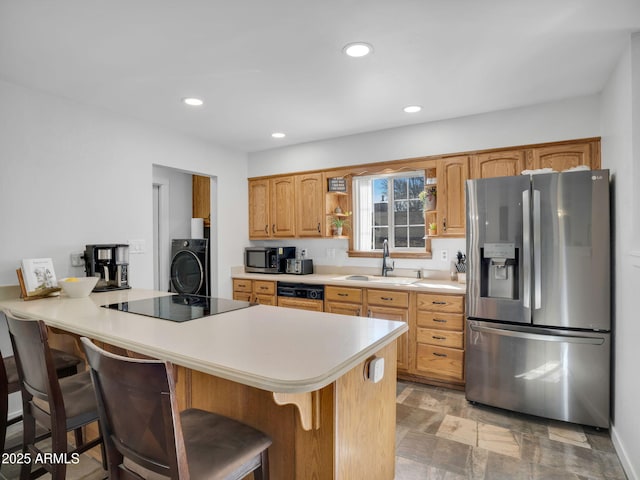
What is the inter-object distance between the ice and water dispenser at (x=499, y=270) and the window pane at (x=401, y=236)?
49.5 inches

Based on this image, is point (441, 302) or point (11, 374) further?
point (441, 302)

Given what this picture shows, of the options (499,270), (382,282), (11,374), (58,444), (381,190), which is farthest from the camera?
(381,190)

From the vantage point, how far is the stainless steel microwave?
14.2 ft

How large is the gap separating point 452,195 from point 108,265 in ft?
10.0

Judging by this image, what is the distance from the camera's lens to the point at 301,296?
3.86 metres

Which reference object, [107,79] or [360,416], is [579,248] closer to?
[360,416]

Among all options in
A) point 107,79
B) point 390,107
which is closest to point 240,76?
point 107,79

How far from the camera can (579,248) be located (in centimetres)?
243

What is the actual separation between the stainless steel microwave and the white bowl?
2.07 metres

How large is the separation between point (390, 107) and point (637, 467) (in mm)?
2832

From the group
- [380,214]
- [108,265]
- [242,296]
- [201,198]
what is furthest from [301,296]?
[201,198]

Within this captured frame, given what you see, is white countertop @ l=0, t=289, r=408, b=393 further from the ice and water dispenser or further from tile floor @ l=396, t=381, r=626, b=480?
the ice and water dispenser

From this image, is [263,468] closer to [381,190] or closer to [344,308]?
[344,308]

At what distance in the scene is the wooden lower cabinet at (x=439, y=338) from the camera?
3025mm
